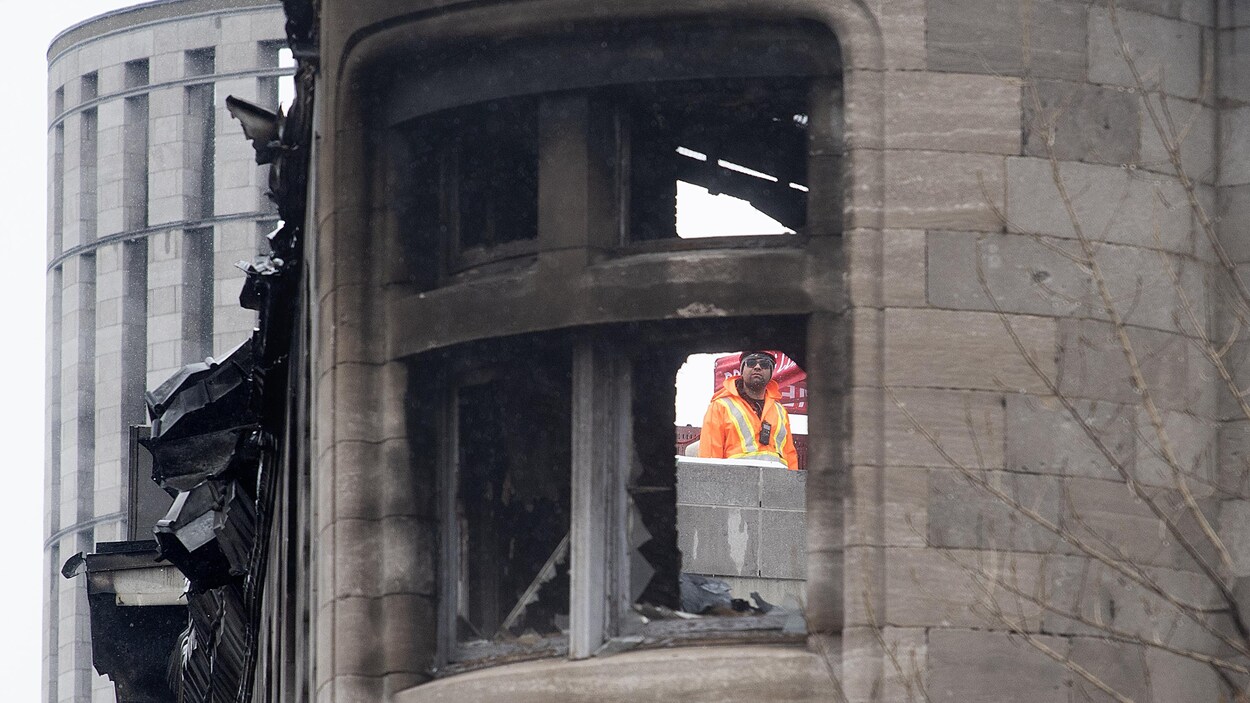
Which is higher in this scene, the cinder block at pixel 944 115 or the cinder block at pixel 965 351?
the cinder block at pixel 944 115

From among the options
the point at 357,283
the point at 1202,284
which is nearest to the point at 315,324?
the point at 357,283

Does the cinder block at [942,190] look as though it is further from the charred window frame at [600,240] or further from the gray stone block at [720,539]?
the gray stone block at [720,539]

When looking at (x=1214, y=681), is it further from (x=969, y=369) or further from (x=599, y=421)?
(x=599, y=421)

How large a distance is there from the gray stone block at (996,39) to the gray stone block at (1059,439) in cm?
186

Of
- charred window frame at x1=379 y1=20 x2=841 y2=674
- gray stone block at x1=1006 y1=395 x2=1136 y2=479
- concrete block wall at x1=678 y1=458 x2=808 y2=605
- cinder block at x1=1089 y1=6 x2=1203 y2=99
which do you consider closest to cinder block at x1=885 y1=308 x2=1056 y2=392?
gray stone block at x1=1006 y1=395 x2=1136 y2=479

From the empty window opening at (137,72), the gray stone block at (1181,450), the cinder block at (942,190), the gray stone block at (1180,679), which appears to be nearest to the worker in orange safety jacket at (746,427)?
the cinder block at (942,190)

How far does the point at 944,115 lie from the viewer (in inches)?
609

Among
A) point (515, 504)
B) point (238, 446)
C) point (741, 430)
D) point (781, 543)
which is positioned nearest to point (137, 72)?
point (238, 446)

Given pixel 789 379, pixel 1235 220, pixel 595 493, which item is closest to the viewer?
pixel 1235 220

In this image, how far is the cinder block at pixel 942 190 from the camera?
50.5 feet

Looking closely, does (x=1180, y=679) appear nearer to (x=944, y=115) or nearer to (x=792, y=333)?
(x=792, y=333)

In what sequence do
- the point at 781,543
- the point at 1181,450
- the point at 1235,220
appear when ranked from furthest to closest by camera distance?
the point at 781,543 → the point at 1235,220 → the point at 1181,450

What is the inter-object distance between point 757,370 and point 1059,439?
8870mm

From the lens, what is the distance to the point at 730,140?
54.7 ft
